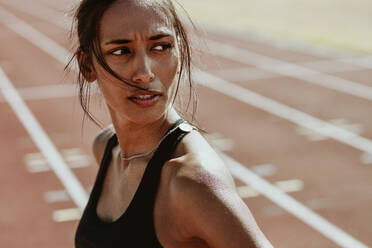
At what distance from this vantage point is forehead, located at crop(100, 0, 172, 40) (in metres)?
1.69

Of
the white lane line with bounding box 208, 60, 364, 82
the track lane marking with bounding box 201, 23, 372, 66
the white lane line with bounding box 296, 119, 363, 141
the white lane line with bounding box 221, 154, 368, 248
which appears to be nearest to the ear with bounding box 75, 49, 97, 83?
the white lane line with bounding box 221, 154, 368, 248

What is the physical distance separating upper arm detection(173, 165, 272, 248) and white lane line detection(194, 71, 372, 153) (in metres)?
6.88

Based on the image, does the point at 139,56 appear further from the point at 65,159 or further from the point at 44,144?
the point at 44,144

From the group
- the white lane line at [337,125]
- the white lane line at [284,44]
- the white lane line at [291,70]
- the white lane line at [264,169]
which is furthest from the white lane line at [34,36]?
the white lane line at [264,169]

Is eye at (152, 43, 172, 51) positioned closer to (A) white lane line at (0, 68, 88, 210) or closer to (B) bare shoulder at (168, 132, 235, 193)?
(B) bare shoulder at (168, 132, 235, 193)

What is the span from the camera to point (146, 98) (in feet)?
5.74

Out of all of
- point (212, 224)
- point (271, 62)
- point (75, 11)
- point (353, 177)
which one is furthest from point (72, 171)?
point (271, 62)

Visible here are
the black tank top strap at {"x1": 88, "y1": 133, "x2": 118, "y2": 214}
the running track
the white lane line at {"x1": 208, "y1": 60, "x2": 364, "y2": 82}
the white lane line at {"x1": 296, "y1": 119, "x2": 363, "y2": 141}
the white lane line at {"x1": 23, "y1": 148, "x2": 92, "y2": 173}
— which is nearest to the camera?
the black tank top strap at {"x1": 88, "y1": 133, "x2": 118, "y2": 214}

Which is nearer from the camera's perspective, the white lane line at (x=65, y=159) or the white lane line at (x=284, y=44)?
the white lane line at (x=65, y=159)

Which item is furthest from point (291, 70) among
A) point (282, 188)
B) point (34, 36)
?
point (34, 36)

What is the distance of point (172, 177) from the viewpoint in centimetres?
163

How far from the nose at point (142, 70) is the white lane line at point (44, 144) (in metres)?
4.77

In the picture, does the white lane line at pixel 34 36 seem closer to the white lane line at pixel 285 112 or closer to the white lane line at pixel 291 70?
the white lane line at pixel 285 112

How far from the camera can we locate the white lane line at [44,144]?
6.70 meters
